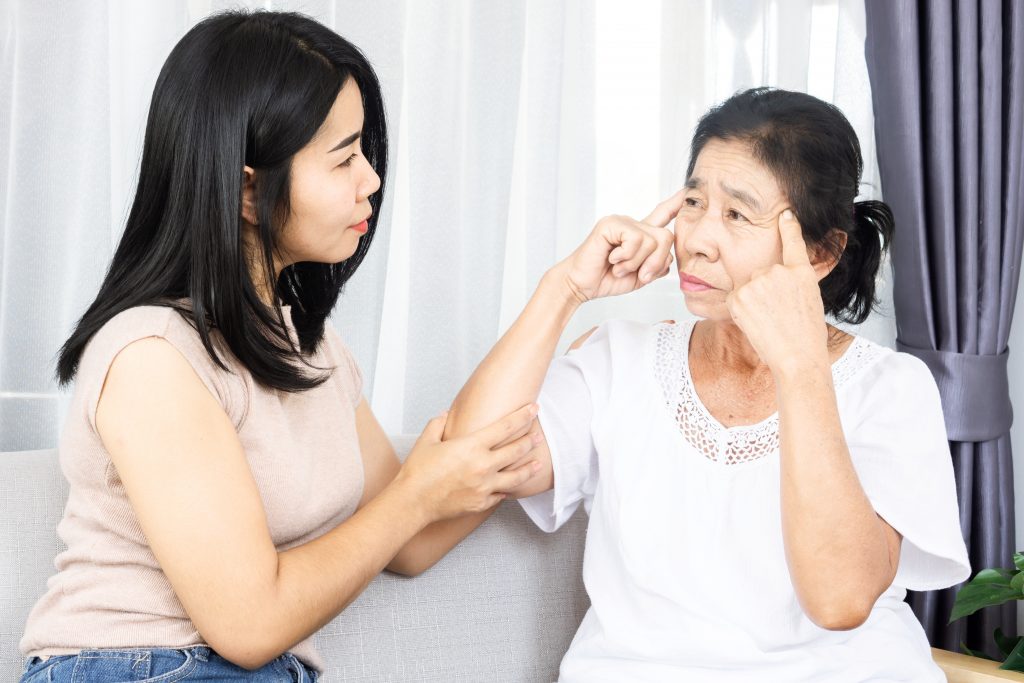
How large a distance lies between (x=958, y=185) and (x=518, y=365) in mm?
1201

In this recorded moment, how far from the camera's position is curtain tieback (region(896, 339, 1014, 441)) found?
221 centimetres

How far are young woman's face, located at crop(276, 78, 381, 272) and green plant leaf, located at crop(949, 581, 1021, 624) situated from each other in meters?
1.30

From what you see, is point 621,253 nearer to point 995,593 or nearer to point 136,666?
point 136,666

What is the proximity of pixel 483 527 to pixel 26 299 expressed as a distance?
84cm

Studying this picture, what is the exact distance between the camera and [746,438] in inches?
60.5

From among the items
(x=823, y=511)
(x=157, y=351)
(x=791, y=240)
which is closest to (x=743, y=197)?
(x=791, y=240)

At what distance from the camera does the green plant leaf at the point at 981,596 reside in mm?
1893

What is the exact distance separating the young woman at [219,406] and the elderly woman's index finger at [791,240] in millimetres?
570

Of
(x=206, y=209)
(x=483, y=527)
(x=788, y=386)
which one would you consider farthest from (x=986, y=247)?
(x=206, y=209)

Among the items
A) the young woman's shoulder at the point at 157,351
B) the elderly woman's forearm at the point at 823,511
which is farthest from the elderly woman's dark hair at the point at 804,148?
the young woman's shoulder at the point at 157,351

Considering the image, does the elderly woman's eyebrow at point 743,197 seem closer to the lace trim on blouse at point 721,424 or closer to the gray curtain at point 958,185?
the lace trim on blouse at point 721,424

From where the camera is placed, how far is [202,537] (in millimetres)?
1153

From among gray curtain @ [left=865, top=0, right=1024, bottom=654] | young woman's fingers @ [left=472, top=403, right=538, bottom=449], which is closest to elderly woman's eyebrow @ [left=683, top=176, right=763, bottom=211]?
young woman's fingers @ [left=472, top=403, right=538, bottom=449]

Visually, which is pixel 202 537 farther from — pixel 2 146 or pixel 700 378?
pixel 2 146
